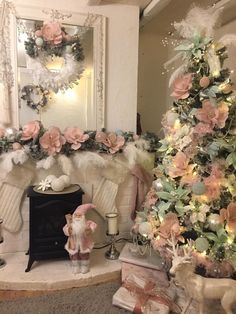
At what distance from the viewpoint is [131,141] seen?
2.73 m

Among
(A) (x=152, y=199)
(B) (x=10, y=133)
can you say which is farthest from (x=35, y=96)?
(A) (x=152, y=199)

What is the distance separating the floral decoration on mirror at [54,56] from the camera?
2471 mm

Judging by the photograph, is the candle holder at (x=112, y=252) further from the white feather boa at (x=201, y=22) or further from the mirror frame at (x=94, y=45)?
the white feather boa at (x=201, y=22)

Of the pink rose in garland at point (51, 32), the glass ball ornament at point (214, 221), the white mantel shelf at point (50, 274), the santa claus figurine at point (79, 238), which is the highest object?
the pink rose in garland at point (51, 32)

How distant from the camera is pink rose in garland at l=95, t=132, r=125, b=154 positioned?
2607mm

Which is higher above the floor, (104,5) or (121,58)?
(104,5)

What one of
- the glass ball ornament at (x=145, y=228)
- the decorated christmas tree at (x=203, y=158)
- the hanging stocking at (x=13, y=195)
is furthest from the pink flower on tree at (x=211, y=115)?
the hanging stocking at (x=13, y=195)

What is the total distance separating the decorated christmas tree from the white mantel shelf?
1.80ft

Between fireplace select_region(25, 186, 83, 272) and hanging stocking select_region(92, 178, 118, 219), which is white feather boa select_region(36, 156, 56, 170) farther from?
hanging stocking select_region(92, 178, 118, 219)

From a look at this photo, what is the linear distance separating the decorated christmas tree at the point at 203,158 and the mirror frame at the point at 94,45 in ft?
2.71

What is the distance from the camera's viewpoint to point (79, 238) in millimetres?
2244

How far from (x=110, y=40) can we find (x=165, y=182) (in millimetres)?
1441

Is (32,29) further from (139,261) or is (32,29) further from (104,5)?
(139,261)

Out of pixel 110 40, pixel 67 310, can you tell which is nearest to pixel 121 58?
pixel 110 40
